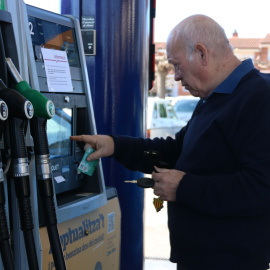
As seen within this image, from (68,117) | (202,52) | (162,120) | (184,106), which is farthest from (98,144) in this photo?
(184,106)

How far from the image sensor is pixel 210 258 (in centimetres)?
197

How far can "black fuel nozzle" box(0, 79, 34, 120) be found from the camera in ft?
4.52

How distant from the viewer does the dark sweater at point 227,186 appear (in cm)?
183

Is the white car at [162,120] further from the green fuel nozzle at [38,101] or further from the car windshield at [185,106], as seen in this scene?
the green fuel nozzle at [38,101]

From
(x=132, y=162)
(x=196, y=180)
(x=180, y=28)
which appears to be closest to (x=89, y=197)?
(x=132, y=162)

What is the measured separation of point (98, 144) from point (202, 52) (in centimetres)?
64

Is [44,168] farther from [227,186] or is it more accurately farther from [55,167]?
[227,186]

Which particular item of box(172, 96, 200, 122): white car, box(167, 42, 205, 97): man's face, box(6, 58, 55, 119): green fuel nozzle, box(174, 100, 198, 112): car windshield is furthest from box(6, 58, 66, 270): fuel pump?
box(174, 100, 198, 112): car windshield

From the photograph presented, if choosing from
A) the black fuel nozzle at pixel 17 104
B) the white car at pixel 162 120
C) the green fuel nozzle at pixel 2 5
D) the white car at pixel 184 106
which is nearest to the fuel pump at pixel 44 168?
the black fuel nozzle at pixel 17 104

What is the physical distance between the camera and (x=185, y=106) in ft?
51.3

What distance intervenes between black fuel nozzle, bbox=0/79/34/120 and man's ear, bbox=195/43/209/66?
0.86 metres

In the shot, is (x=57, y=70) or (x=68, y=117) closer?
(x=57, y=70)

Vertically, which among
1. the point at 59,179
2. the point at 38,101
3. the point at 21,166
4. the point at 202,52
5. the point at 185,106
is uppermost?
the point at 202,52

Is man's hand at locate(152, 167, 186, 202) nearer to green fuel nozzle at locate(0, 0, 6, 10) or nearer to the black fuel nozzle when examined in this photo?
the black fuel nozzle
